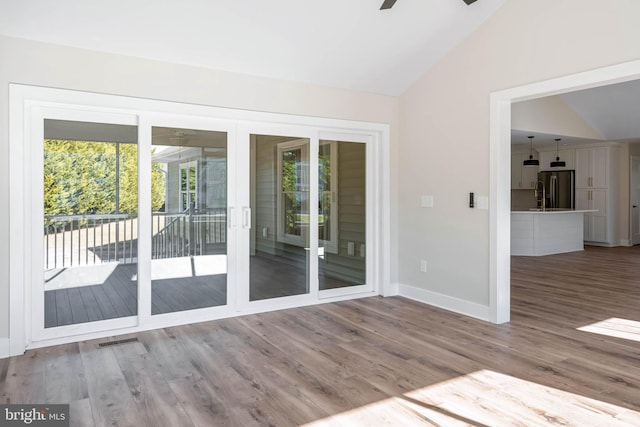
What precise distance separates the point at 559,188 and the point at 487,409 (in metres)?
10.2

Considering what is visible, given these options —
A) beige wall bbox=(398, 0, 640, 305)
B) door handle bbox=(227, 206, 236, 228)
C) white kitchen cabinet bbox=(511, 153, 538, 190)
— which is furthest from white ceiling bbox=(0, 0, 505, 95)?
white kitchen cabinet bbox=(511, 153, 538, 190)

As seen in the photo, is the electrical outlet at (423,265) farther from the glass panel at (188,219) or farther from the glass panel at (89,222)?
the glass panel at (89,222)

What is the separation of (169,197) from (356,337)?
215 cm

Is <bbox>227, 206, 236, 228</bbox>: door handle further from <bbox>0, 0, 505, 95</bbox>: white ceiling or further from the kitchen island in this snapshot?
the kitchen island

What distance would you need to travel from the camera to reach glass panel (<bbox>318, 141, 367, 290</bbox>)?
5070 mm

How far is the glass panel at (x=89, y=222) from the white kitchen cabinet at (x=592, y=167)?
1076 cm

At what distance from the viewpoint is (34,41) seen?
3395 millimetres

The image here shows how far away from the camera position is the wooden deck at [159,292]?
148 inches

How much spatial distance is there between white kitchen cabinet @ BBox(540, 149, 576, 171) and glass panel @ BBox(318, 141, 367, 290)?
26.6 ft

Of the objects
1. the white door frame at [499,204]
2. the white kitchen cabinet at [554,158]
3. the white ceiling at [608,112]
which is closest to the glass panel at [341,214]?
the white door frame at [499,204]

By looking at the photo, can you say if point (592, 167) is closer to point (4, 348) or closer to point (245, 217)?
point (245, 217)

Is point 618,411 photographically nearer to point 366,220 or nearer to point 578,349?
point 578,349

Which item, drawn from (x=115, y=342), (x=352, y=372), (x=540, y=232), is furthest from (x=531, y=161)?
(x=115, y=342)

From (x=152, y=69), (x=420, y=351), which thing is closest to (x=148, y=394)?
(x=420, y=351)
